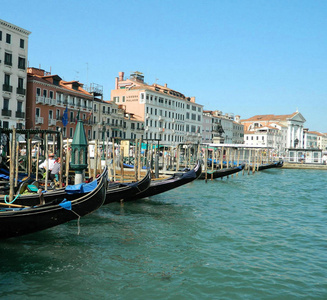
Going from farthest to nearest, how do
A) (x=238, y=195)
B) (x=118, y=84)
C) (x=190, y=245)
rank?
(x=118, y=84) → (x=238, y=195) → (x=190, y=245)

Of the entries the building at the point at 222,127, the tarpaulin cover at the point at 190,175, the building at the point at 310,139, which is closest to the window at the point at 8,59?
the tarpaulin cover at the point at 190,175

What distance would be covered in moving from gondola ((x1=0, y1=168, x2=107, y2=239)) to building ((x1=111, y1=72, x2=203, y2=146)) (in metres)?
36.1

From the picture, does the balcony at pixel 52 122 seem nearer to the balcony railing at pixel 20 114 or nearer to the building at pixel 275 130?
the balcony railing at pixel 20 114

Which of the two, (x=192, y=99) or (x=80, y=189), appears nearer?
(x=80, y=189)

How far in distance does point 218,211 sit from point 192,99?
46708mm

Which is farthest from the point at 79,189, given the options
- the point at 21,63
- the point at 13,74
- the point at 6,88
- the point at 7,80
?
the point at 21,63

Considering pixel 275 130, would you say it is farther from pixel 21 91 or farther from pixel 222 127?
pixel 21 91

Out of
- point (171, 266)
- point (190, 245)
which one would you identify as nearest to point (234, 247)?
point (190, 245)

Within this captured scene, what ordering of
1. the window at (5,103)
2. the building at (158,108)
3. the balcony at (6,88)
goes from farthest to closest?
the building at (158,108)
the window at (5,103)
the balcony at (6,88)

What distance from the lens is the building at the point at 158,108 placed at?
43.9 meters

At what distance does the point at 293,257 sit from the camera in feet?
22.5

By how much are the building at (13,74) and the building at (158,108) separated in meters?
18.6

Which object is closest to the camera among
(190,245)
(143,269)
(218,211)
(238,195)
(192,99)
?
(143,269)

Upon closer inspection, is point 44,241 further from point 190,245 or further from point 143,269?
point 190,245
